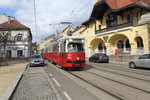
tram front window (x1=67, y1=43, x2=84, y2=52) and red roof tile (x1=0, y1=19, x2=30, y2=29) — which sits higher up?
red roof tile (x1=0, y1=19, x2=30, y2=29)

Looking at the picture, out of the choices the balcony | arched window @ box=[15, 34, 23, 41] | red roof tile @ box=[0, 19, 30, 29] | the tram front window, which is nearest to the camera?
the tram front window

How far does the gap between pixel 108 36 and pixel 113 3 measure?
604cm

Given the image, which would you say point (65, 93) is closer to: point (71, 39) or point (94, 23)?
point (71, 39)

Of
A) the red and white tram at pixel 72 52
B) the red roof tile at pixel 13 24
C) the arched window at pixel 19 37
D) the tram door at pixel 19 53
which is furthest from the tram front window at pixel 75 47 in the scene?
the red roof tile at pixel 13 24

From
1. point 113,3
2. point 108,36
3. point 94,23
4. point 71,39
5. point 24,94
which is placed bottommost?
point 24,94

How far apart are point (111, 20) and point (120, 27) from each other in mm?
3837

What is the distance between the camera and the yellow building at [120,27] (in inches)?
1006

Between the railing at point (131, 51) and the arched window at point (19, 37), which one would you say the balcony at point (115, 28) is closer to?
the railing at point (131, 51)

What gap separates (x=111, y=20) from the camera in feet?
109

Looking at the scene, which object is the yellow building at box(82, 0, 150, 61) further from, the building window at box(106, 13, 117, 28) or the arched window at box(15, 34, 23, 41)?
the arched window at box(15, 34, 23, 41)

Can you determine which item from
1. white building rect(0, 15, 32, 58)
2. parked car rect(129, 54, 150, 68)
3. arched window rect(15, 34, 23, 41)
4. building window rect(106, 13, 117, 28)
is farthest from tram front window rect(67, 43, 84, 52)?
arched window rect(15, 34, 23, 41)

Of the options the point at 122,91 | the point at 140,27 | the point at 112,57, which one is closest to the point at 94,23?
the point at 112,57

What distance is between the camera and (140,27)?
1004 inches

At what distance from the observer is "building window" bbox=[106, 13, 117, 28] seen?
32.2 m
